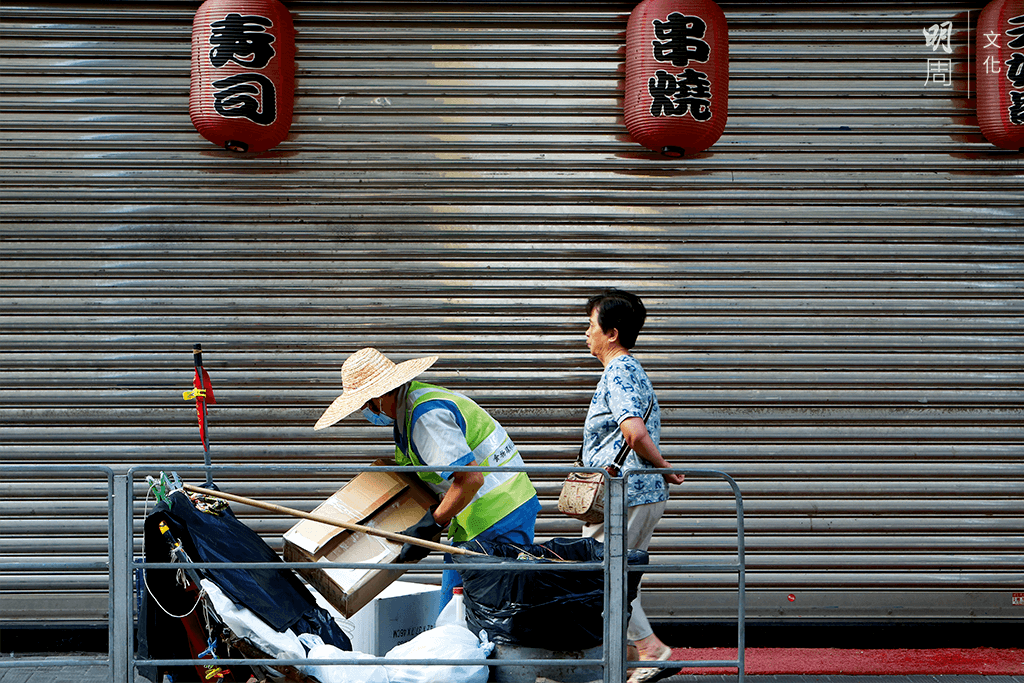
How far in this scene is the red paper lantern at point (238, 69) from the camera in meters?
5.75

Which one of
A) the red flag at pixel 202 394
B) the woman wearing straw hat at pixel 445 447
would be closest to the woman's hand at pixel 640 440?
the woman wearing straw hat at pixel 445 447

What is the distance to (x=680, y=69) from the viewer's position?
5.89m

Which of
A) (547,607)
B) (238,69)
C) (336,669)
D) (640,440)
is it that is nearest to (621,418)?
(640,440)

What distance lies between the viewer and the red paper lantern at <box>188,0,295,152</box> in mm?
5746

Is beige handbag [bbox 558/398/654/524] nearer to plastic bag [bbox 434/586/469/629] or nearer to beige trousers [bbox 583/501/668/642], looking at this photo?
beige trousers [bbox 583/501/668/642]

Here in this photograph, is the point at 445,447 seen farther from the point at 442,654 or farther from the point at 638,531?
the point at 638,531

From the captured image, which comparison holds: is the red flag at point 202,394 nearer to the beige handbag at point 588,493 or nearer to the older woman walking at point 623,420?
the beige handbag at point 588,493

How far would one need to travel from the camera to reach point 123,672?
368 centimetres

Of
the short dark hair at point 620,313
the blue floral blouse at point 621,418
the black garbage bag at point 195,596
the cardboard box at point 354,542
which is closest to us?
the black garbage bag at point 195,596

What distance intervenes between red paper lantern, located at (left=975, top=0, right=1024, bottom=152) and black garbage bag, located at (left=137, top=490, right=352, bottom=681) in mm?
5710

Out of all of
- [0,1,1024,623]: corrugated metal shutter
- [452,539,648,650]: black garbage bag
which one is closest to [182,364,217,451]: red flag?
[0,1,1024,623]: corrugated metal shutter

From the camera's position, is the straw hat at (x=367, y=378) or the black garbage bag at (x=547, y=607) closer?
the black garbage bag at (x=547, y=607)

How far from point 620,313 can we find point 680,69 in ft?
6.89

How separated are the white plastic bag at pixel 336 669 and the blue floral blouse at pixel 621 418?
1667 mm
